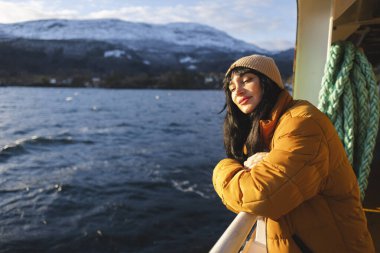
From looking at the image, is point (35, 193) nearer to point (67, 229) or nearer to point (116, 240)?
point (67, 229)

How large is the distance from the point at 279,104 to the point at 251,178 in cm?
40

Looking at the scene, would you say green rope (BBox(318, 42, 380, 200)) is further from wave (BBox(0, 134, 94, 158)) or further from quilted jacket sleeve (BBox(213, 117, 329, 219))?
wave (BBox(0, 134, 94, 158))

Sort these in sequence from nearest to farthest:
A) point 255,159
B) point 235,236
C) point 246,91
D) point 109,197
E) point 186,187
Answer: point 235,236 → point 255,159 → point 246,91 → point 109,197 → point 186,187

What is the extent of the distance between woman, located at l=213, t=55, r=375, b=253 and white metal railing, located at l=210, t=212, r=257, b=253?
7 cm

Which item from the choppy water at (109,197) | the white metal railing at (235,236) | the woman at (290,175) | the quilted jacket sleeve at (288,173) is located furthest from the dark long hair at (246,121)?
the choppy water at (109,197)

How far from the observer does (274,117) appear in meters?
1.72

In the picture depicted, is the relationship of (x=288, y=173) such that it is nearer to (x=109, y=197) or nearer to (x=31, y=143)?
(x=109, y=197)

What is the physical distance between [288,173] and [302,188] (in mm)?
91

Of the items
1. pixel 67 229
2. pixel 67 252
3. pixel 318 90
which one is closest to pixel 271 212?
pixel 318 90

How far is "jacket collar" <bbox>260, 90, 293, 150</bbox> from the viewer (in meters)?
1.73

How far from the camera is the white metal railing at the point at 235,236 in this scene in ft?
5.04

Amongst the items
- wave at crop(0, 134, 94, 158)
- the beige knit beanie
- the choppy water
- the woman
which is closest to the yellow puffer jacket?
the woman

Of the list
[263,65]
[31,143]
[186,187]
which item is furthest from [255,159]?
[31,143]

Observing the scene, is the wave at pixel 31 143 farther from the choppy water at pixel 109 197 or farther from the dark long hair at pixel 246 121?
the dark long hair at pixel 246 121
